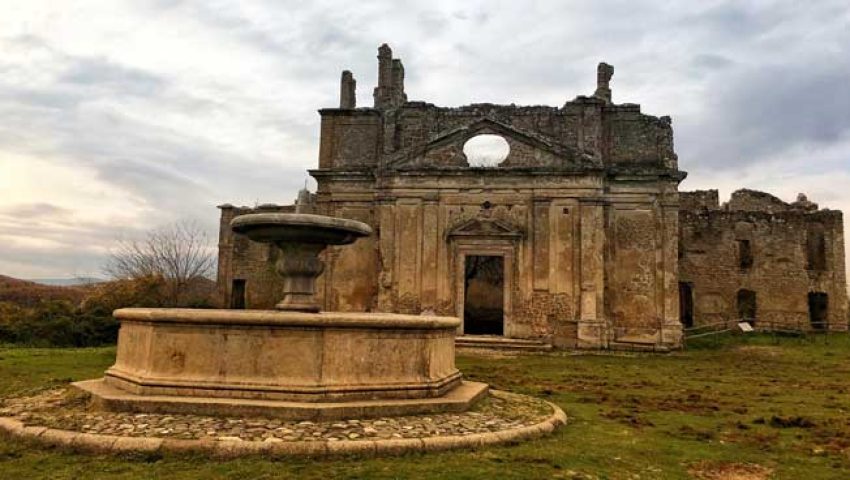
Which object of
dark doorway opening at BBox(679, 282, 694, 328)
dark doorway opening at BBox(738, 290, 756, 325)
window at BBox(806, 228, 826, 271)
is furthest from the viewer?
dark doorway opening at BBox(679, 282, 694, 328)

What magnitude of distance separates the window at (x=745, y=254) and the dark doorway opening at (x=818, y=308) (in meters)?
3.11

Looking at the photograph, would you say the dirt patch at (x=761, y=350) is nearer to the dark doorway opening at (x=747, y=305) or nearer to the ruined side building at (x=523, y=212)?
the ruined side building at (x=523, y=212)

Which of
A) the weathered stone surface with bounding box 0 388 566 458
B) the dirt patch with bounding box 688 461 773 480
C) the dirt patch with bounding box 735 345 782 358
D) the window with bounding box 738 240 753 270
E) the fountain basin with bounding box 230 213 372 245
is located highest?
the window with bounding box 738 240 753 270

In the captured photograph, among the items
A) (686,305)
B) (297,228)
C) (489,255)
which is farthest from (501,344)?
(297,228)

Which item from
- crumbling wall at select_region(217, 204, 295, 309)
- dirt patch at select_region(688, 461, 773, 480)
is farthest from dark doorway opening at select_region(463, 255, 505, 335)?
dirt patch at select_region(688, 461, 773, 480)

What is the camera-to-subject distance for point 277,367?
23.6ft

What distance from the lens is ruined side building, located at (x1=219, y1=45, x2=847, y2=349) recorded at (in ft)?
70.2

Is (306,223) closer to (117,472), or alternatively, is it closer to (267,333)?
(267,333)

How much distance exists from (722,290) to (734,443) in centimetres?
2289

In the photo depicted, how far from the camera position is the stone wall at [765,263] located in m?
27.8

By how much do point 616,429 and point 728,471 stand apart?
1.85m

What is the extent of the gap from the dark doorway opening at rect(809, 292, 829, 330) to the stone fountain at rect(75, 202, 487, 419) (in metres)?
26.0

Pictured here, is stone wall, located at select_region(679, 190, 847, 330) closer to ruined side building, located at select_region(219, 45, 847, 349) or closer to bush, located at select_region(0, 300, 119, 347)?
ruined side building, located at select_region(219, 45, 847, 349)

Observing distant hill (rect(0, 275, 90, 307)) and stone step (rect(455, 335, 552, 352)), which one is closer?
stone step (rect(455, 335, 552, 352))
